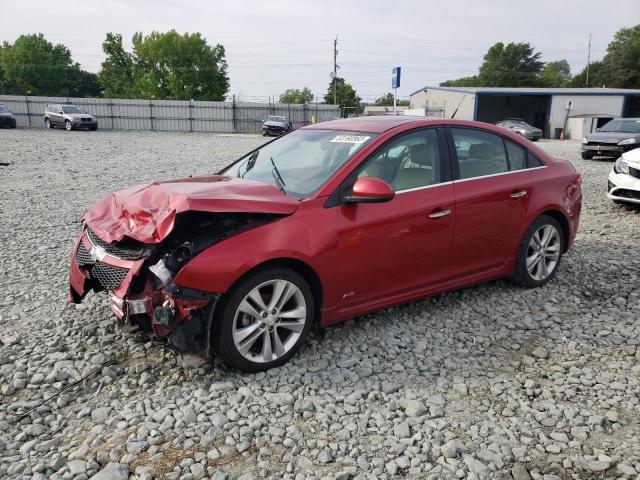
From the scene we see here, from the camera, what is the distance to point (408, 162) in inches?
162

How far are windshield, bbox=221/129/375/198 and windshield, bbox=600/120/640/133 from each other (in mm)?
16887

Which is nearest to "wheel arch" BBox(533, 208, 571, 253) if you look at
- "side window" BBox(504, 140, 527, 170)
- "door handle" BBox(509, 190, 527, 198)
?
"door handle" BBox(509, 190, 527, 198)

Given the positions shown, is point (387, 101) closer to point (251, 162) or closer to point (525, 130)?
point (525, 130)

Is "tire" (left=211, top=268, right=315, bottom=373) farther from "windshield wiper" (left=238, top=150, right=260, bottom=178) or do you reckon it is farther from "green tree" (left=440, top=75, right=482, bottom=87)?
"green tree" (left=440, top=75, right=482, bottom=87)

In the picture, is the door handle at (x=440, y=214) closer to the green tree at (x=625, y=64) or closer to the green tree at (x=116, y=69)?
the green tree at (x=116, y=69)

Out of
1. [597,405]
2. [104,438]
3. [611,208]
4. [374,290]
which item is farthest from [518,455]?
[611,208]

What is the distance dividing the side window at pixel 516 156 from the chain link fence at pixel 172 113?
112ft

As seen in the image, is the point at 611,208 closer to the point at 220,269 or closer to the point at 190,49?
the point at 220,269

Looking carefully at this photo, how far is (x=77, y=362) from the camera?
3.58m

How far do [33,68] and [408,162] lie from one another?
272 ft

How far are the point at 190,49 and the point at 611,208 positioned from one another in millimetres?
70971

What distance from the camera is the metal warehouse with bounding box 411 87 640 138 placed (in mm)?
44938

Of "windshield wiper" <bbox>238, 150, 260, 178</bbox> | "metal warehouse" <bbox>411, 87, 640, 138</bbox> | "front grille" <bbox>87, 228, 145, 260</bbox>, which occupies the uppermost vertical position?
"metal warehouse" <bbox>411, 87, 640, 138</bbox>

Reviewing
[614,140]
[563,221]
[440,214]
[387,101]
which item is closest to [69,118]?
[614,140]
